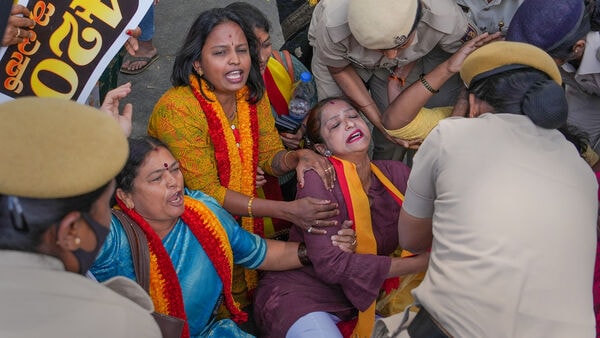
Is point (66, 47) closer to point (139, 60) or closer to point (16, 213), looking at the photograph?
point (16, 213)

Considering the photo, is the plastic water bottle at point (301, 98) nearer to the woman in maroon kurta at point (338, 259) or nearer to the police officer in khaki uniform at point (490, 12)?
the woman in maroon kurta at point (338, 259)

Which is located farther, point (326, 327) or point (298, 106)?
point (298, 106)

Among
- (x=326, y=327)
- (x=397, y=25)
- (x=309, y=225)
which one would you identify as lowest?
(x=326, y=327)

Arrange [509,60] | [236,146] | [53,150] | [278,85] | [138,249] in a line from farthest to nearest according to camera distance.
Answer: [278,85], [236,146], [138,249], [509,60], [53,150]

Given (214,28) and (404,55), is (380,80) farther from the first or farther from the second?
(214,28)

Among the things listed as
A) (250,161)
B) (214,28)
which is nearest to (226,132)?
(250,161)

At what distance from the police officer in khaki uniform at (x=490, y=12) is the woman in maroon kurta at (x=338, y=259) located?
0.76 meters

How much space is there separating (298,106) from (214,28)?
674mm

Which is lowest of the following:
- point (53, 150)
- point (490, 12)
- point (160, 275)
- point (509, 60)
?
point (160, 275)

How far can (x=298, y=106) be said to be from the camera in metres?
3.38

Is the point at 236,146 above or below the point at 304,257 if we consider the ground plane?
above

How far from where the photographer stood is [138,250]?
2.39 m

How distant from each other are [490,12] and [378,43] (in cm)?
70

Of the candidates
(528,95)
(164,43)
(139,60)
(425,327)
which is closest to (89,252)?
(425,327)
